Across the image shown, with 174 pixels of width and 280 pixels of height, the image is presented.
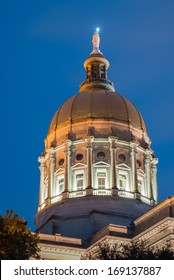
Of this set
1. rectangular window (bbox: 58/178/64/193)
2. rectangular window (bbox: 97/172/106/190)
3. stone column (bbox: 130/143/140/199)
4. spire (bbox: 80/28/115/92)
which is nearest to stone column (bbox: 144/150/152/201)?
stone column (bbox: 130/143/140/199)

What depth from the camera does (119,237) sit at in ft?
174

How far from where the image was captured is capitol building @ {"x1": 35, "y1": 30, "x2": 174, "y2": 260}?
2484 inches

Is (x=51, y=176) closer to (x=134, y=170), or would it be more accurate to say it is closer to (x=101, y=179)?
(x=101, y=179)

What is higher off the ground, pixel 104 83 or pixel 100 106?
pixel 104 83

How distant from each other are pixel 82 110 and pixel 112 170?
836cm

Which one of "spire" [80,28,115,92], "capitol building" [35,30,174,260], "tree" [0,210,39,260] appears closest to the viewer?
"tree" [0,210,39,260]

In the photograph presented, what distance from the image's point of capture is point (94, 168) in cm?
6712

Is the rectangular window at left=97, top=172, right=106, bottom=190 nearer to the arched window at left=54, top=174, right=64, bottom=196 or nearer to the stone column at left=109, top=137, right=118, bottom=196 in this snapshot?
the stone column at left=109, top=137, right=118, bottom=196

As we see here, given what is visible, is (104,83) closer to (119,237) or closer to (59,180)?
(59,180)

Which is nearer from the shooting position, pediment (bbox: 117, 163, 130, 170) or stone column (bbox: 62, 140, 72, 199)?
Answer: stone column (bbox: 62, 140, 72, 199)

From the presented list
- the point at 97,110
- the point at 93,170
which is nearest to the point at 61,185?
the point at 93,170

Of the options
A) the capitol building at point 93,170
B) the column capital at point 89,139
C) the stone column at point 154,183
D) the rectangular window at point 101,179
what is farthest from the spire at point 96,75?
the rectangular window at point 101,179

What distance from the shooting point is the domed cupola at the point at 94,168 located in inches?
2498
